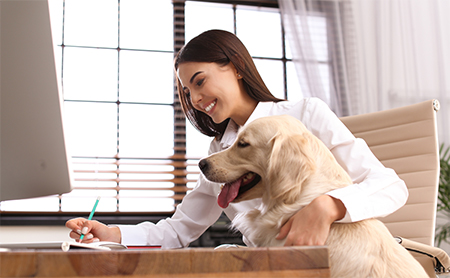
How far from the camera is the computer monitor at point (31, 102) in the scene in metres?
0.57

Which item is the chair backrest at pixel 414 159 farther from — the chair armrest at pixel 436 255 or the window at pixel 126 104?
the window at pixel 126 104

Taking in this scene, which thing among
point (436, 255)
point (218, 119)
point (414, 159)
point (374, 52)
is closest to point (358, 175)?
point (436, 255)

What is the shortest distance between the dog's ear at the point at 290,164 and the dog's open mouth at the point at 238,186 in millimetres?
86

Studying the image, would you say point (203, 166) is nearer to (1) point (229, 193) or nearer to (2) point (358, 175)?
(1) point (229, 193)

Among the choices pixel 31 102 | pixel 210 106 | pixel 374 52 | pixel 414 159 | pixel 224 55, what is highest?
pixel 374 52

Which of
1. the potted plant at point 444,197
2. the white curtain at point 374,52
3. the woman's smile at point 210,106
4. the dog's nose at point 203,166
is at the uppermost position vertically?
the white curtain at point 374,52

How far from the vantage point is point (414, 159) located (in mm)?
1560

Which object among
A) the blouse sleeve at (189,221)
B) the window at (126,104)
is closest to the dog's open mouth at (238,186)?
the blouse sleeve at (189,221)

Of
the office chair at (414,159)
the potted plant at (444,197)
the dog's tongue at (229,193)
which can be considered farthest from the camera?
the potted plant at (444,197)

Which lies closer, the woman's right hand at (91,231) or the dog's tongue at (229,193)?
the dog's tongue at (229,193)

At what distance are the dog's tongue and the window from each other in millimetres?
1874

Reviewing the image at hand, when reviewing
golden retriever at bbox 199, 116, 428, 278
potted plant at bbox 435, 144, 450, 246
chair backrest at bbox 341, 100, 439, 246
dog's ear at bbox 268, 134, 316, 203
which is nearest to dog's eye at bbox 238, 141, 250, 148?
golden retriever at bbox 199, 116, 428, 278

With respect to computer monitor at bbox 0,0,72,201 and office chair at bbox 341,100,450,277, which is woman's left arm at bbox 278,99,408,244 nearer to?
computer monitor at bbox 0,0,72,201

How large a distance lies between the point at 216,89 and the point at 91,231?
623 millimetres
